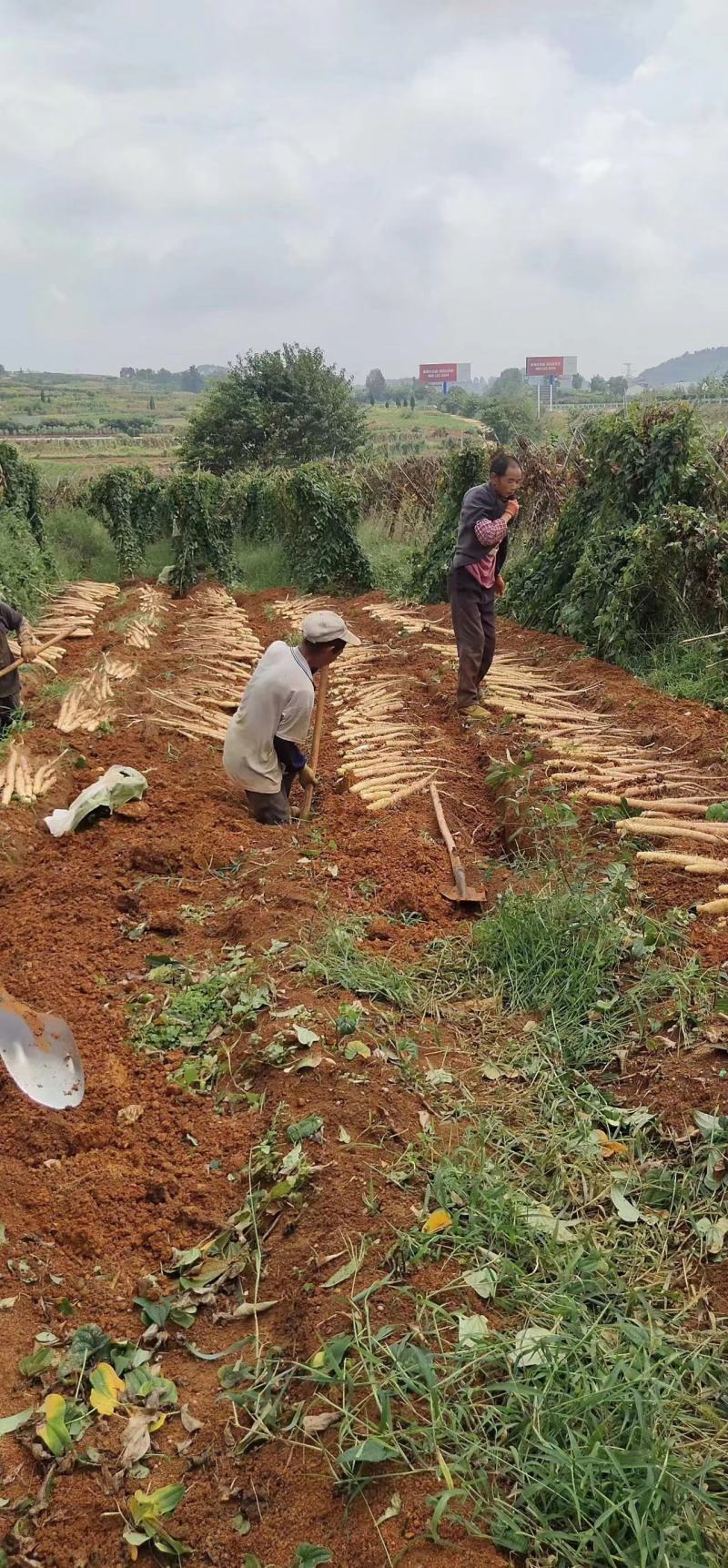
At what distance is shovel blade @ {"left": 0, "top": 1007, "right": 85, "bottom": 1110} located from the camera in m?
2.84

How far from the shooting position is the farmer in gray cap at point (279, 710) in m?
4.59

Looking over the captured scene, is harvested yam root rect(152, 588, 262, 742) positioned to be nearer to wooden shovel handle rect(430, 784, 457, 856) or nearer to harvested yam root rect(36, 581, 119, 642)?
harvested yam root rect(36, 581, 119, 642)

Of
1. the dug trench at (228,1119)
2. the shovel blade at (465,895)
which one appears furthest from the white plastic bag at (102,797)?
the shovel blade at (465,895)

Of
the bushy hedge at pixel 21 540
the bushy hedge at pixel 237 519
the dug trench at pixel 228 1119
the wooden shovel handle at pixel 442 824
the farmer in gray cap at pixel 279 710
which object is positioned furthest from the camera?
the bushy hedge at pixel 237 519

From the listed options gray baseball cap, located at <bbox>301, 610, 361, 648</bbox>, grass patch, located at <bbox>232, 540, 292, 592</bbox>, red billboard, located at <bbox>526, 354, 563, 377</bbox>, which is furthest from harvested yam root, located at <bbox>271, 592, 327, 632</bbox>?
red billboard, located at <bbox>526, 354, 563, 377</bbox>

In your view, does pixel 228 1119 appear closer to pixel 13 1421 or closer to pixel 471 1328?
pixel 13 1421

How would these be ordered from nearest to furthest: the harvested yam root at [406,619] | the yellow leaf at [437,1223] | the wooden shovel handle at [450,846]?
the yellow leaf at [437,1223] < the wooden shovel handle at [450,846] < the harvested yam root at [406,619]

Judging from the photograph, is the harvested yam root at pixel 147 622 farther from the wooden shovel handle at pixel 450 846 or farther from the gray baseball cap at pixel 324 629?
the gray baseball cap at pixel 324 629

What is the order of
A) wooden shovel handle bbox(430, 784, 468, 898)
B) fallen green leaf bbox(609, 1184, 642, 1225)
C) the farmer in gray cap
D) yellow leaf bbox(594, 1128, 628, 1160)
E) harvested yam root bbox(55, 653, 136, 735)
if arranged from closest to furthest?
fallen green leaf bbox(609, 1184, 642, 1225) < yellow leaf bbox(594, 1128, 628, 1160) < wooden shovel handle bbox(430, 784, 468, 898) < the farmer in gray cap < harvested yam root bbox(55, 653, 136, 735)

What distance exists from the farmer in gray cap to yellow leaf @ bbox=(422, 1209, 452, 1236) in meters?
2.85

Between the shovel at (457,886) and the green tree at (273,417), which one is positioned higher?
the green tree at (273,417)

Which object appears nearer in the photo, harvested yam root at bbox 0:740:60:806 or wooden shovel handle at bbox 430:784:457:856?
wooden shovel handle at bbox 430:784:457:856

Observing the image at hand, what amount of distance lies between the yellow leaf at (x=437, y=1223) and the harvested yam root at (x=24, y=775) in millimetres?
4089

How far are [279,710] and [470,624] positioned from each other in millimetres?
2520
